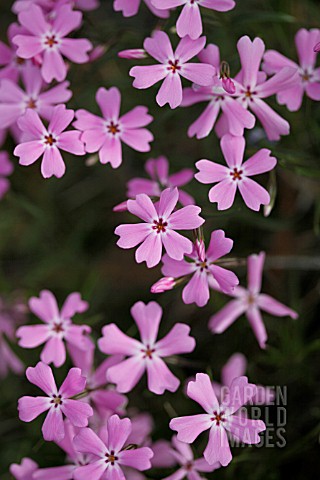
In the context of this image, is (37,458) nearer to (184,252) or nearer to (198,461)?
(198,461)

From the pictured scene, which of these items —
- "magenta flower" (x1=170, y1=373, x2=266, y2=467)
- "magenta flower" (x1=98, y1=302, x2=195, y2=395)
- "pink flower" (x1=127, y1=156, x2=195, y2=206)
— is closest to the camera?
"magenta flower" (x1=170, y1=373, x2=266, y2=467)

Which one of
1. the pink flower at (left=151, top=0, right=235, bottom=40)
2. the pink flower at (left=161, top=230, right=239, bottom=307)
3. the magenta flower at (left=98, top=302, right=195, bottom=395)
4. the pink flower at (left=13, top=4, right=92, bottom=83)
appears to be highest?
the pink flower at (left=13, top=4, right=92, bottom=83)

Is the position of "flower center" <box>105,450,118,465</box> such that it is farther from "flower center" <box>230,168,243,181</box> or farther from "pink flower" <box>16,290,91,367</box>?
"flower center" <box>230,168,243,181</box>

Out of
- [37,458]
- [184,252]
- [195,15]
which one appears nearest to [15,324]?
[37,458]

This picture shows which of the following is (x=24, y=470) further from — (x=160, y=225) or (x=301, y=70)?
(x=301, y=70)

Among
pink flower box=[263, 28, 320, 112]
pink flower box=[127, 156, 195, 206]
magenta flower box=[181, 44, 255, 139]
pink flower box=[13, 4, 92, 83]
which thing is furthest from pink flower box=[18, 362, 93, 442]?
pink flower box=[263, 28, 320, 112]

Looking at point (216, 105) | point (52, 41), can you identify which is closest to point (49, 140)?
point (52, 41)

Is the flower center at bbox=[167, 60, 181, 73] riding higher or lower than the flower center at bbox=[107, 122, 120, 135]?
higher
